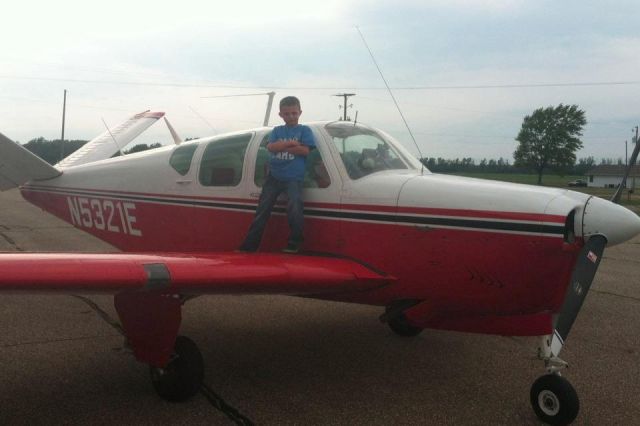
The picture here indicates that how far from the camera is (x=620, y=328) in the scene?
5977 mm

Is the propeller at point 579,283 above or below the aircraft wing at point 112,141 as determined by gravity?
below

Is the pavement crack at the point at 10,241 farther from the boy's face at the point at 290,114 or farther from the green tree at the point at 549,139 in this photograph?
the green tree at the point at 549,139

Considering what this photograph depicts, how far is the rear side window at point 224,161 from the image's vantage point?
498 centimetres

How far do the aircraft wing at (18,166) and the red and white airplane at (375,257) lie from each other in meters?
3.15

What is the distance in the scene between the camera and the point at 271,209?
4.55 metres

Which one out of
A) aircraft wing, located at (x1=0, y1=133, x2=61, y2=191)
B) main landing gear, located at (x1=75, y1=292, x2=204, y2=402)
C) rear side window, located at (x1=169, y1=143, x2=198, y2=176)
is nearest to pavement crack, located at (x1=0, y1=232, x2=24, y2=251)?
aircraft wing, located at (x1=0, y1=133, x2=61, y2=191)

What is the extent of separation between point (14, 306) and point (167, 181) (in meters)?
2.48

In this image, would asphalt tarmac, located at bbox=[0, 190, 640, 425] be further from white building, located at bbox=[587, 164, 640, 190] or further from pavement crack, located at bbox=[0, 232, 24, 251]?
white building, located at bbox=[587, 164, 640, 190]

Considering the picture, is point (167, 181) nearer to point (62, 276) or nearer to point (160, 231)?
point (160, 231)

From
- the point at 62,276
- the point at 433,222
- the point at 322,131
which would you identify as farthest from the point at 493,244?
the point at 62,276

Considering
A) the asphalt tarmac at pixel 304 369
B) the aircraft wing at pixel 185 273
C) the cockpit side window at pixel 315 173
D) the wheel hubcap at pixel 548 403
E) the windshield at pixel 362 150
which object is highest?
the windshield at pixel 362 150

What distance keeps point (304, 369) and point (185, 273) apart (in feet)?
5.18

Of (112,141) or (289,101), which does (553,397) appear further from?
(112,141)

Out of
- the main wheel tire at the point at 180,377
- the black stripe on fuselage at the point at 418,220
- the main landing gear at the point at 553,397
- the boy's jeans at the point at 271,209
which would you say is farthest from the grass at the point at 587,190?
the main wheel tire at the point at 180,377
